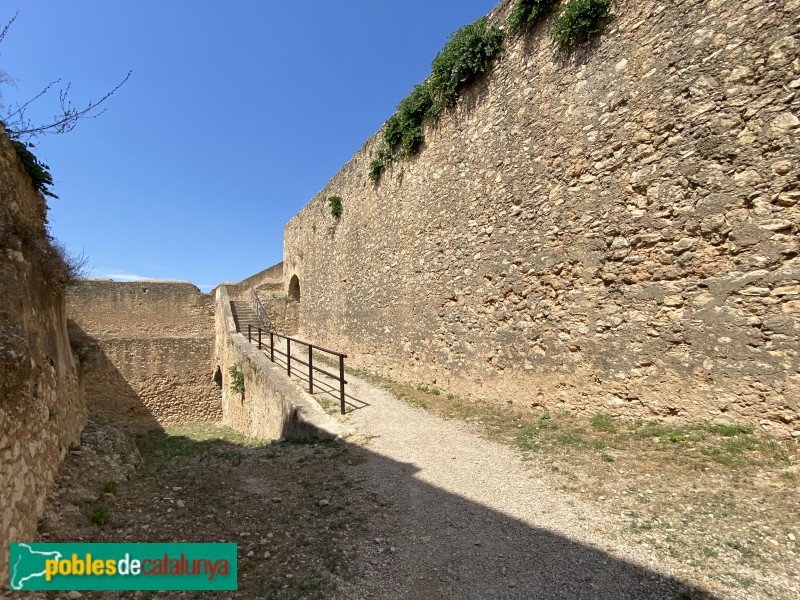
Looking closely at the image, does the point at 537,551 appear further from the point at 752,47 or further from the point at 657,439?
the point at 752,47

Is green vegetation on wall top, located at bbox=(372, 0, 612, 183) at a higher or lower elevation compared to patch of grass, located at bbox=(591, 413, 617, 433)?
higher

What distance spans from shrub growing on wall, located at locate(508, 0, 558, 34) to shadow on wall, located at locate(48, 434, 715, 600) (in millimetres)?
6564

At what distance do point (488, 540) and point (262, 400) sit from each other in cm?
673

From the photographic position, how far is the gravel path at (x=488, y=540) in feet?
7.77

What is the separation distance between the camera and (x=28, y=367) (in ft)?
10.3

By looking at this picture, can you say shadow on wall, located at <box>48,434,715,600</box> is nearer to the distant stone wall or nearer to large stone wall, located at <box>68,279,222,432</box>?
large stone wall, located at <box>68,279,222,432</box>

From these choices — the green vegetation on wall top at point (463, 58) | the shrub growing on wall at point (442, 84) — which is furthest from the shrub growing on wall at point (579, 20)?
the shrub growing on wall at point (442, 84)

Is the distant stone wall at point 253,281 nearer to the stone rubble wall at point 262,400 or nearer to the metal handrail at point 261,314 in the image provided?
the metal handrail at point 261,314

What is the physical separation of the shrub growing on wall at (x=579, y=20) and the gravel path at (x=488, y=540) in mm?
5428

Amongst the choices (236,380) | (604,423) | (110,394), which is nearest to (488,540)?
(604,423)

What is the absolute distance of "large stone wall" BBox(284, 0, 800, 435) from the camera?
3.85 metres

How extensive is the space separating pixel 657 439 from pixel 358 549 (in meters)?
3.23

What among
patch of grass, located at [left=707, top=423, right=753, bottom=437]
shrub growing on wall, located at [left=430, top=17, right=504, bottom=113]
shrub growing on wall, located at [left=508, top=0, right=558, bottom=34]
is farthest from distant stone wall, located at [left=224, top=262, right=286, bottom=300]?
patch of grass, located at [left=707, top=423, right=753, bottom=437]

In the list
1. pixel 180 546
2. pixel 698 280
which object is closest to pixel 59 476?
pixel 180 546
